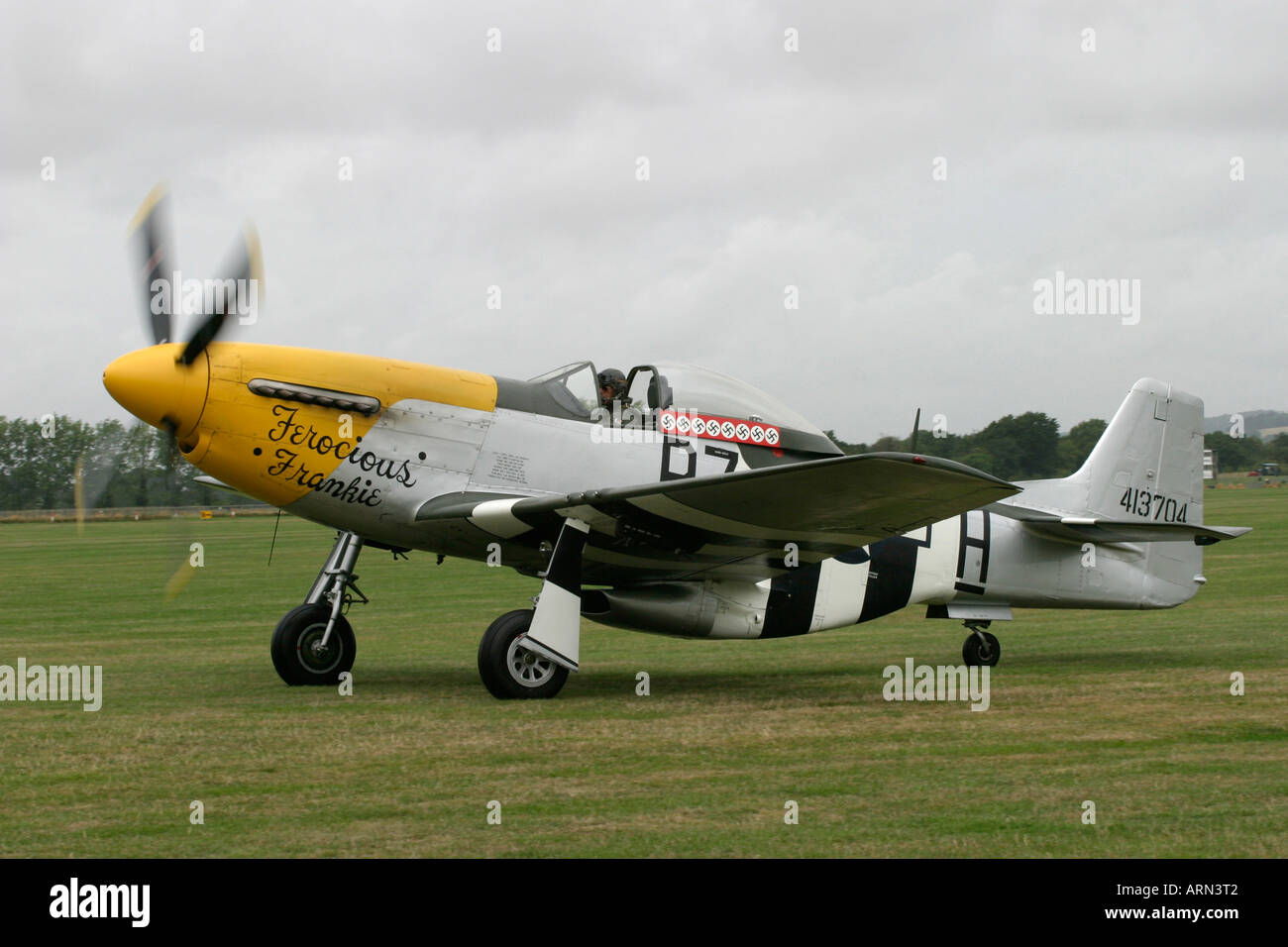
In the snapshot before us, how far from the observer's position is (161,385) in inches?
359

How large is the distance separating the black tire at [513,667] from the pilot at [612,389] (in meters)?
1.98

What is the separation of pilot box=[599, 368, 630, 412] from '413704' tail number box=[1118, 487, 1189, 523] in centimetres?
543

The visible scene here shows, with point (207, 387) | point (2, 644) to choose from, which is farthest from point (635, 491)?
point (2, 644)

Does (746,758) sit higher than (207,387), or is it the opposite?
(207,387)

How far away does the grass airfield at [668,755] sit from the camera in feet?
17.6

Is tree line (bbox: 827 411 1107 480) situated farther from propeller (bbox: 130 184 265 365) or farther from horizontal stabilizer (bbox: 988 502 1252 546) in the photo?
propeller (bbox: 130 184 265 365)

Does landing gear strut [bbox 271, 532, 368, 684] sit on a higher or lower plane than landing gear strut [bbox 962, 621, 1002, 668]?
higher

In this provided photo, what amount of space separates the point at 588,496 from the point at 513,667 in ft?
4.54

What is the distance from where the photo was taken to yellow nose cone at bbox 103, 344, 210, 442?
906 centimetres

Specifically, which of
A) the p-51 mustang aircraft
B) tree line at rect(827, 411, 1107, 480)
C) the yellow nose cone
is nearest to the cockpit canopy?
the p-51 mustang aircraft

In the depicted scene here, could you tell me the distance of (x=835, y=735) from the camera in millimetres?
7953

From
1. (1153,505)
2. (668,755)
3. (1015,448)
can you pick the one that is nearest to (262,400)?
(668,755)
